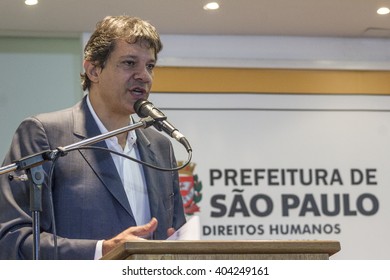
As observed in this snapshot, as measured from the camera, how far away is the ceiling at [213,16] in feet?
22.2

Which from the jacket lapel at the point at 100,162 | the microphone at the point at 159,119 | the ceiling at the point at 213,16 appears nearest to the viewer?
the microphone at the point at 159,119

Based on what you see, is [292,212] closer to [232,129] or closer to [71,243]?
[232,129]

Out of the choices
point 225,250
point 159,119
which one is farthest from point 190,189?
point 225,250

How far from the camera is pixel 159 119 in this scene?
109 inches

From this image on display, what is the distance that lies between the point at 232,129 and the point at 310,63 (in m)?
0.86

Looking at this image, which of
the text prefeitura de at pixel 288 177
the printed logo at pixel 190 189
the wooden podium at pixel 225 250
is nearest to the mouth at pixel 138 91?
the wooden podium at pixel 225 250

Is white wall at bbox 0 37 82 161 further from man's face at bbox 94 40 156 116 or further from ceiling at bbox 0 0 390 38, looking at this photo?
man's face at bbox 94 40 156 116

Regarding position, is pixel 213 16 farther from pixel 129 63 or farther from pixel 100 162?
pixel 100 162

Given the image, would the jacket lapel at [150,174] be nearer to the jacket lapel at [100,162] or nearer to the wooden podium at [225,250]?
the jacket lapel at [100,162]

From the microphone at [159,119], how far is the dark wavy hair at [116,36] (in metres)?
Answer: 0.30

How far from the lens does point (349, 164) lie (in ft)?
24.3
